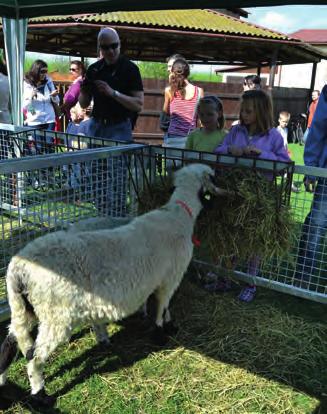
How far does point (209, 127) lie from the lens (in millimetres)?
4133

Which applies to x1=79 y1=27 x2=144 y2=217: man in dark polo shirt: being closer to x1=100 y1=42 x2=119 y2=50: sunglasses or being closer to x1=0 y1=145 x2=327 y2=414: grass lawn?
x1=100 y1=42 x2=119 y2=50: sunglasses

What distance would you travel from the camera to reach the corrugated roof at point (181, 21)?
33.8 feet

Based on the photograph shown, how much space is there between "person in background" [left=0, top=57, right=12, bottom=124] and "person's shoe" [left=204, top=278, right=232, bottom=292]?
4300 millimetres

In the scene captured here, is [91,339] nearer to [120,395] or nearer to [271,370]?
[120,395]

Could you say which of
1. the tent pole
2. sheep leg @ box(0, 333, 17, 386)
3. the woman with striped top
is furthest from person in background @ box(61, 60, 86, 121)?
sheep leg @ box(0, 333, 17, 386)

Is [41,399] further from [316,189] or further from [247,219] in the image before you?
[316,189]

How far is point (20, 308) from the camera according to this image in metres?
2.30

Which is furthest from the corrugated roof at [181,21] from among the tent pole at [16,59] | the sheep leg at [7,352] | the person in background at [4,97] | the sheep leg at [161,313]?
the sheep leg at [7,352]

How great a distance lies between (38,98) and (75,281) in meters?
5.85

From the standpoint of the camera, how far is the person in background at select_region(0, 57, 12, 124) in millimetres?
6293

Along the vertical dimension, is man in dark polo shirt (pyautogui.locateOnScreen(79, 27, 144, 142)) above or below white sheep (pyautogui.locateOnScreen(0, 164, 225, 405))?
above

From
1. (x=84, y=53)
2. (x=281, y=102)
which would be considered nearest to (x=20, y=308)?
(x=84, y=53)

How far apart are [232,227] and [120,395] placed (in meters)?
1.47

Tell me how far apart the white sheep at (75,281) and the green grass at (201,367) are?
1.09 feet
